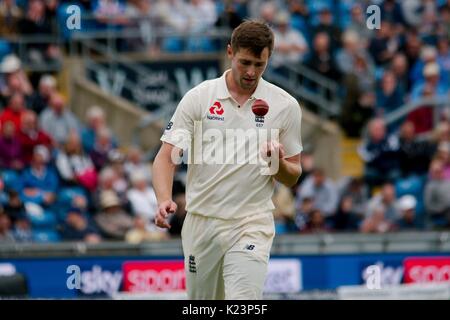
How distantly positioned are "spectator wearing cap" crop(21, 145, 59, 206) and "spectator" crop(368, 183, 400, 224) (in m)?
4.14

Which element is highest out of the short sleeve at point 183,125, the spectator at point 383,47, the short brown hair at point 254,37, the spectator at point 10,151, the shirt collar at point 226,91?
the short brown hair at point 254,37

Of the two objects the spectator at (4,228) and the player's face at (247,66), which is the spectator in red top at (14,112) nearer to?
the spectator at (4,228)

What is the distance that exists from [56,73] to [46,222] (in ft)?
12.8

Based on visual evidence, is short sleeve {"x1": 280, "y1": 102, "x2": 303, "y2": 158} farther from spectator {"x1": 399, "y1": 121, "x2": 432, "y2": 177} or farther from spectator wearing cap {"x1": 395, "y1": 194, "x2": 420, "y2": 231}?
spectator {"x1": 399, "y1": 121, "x2": 432, "y2": 177}

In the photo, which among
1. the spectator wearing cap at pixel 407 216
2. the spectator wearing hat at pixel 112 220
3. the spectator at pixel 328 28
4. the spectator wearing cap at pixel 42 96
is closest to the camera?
the spectator wearing hat at pixel 112 220

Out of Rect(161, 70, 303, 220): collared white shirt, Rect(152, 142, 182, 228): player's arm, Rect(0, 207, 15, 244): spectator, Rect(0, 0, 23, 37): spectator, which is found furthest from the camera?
Rect(0, 0, 23, 37): spectator

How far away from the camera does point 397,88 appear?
20938 mm

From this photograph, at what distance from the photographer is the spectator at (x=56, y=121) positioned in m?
18.9

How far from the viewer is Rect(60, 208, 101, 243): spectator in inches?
688

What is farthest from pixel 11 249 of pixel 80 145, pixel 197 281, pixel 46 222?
pixel 197 281

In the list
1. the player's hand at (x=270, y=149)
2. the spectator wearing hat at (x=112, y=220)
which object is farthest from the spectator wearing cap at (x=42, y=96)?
the player's hand at (x=270, y=149)

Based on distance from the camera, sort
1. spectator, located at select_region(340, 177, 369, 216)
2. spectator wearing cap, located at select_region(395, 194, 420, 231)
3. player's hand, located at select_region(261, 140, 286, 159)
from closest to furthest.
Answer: player's hand, located at select_region(261, 140, 286, 159), spectator wearing cap, located at select_region(395, 194, 420, 231), spectator, located at select_region(340, 177, 369, 216)

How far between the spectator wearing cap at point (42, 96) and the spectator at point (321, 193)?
11.9ft

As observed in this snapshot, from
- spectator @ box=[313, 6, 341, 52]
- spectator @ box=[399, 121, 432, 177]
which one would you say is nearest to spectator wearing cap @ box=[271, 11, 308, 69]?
spectator @ box=[313, 6, 341, 52]
